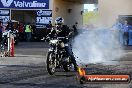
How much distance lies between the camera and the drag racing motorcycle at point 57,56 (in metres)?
11.0

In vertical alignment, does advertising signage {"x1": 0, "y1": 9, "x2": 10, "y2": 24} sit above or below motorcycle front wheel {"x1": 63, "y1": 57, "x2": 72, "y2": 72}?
above

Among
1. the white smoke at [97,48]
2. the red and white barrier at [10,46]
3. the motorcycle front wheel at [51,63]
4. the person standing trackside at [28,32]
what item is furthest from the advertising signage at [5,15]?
the motorcycle front wheel at [51,63]

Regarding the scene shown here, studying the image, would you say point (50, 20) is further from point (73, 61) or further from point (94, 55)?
point (73, 61)

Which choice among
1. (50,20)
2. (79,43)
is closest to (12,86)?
(79,43)

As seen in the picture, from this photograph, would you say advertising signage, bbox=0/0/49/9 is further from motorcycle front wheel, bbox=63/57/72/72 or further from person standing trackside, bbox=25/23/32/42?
motorcycle front wheel, bbox=63/57/72/72

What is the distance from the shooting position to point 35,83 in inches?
365

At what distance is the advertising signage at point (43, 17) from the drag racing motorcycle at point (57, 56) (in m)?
21.9

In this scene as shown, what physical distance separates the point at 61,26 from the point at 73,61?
1056mm

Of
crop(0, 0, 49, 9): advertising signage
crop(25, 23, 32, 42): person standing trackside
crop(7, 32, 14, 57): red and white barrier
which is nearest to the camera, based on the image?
crop(7, 32, 14, 57): red and white barrier

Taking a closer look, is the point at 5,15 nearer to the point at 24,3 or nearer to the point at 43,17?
the point at 24,3

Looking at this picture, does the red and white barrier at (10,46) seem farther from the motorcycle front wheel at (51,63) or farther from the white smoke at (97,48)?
the motorcycle front wheel at (51,63)

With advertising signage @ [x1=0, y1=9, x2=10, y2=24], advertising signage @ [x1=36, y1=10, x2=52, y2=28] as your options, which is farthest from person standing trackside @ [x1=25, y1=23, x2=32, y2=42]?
advertising signage @ [x1=0, y1=9, x2=10, y2=24]

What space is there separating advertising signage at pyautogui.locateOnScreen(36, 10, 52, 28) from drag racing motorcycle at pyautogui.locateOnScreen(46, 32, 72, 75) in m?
21.9

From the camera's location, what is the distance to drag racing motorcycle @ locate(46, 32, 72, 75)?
10977 mm
